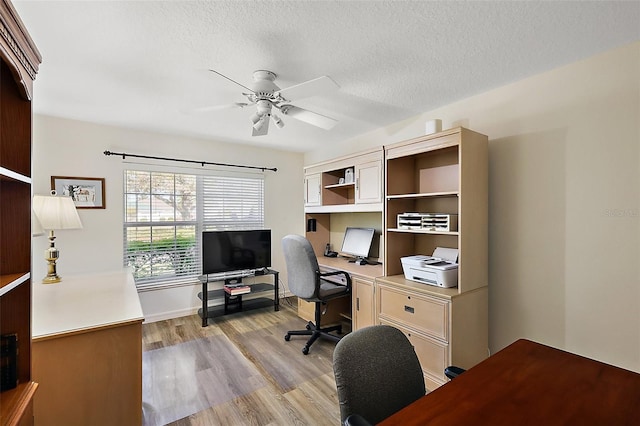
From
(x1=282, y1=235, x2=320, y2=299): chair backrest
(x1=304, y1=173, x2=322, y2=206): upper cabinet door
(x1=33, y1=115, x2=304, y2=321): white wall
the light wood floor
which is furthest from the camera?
(x1=304, y1=173, x2=322, y2=206): upper cabinet door

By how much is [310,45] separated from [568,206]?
2.12 meters

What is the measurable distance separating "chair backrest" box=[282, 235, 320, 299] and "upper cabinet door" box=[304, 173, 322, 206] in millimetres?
1089

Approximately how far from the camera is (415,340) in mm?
2342

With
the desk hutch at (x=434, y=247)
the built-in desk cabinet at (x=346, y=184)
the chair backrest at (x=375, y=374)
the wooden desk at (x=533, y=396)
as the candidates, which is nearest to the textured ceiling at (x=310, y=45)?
the desk hutch at (x=434, y=247)

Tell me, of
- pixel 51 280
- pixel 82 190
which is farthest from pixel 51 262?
pixel 82 190

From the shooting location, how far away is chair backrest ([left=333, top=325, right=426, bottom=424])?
1.09m

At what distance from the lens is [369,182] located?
3049 mm

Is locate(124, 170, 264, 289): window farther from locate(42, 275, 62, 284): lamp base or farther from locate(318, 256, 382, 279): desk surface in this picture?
locate(318, 256, 382, 279): desk surface

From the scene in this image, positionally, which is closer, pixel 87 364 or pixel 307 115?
pixel 87 364

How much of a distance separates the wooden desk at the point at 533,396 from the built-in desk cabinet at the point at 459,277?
89 cm

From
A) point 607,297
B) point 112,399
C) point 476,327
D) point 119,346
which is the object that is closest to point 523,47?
point 607,297

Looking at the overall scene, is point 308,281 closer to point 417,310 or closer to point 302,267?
point 302,267

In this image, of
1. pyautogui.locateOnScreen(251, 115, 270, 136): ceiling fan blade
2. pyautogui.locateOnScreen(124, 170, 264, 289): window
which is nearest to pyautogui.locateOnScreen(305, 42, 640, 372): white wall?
pyautogui.locateOnScreen(251, 115, 270, 136): ceiling fan blade

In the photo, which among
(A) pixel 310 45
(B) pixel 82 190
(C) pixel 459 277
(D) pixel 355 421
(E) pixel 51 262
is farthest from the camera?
(B) pixel 82 190
